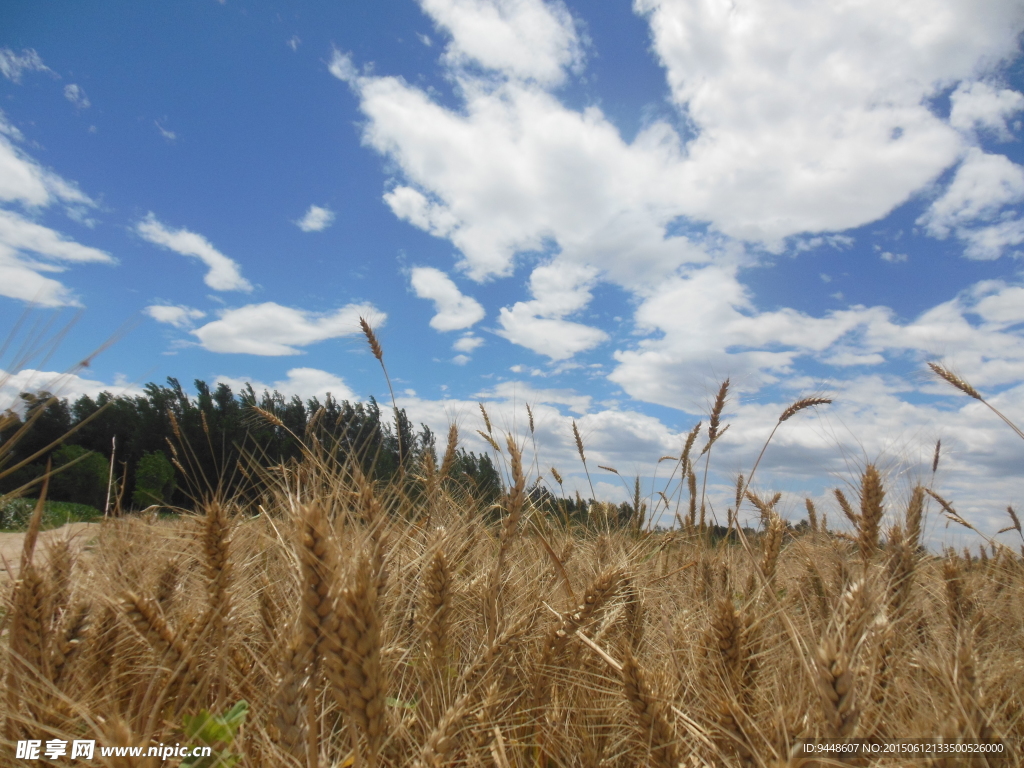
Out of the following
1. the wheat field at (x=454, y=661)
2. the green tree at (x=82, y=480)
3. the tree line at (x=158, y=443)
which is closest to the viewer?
the wheat field at (x=454, y=661)

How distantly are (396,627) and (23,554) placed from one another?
4.47ft

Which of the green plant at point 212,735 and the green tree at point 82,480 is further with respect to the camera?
the green tree at point 82,480

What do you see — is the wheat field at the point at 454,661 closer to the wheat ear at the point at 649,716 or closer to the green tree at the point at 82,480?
the wheat ear at the point at 649,716

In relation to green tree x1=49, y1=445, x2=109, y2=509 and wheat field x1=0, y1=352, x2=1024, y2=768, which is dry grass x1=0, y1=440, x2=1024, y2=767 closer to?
wheat field x1=0, y1=352, x2=1024, y2=768

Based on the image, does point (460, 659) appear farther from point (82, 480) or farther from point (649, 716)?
point (82, 480)

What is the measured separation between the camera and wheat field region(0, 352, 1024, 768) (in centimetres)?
130

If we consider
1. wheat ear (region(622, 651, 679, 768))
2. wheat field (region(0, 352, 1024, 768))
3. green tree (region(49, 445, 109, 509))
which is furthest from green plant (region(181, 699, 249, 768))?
green tree (region(49, 445, 109, 509))

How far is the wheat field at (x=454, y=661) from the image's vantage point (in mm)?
1301

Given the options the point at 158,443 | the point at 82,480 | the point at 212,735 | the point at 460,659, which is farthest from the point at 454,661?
the point at 158,443

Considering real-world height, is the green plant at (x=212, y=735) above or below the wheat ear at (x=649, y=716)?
below

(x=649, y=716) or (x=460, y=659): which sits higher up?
(x=649, y=716)

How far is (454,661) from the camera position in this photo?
2197 mm

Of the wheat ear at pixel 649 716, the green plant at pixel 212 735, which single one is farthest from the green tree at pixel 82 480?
the wheat ear at pixel 649 716

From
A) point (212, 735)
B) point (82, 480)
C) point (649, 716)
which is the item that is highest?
point (649, 716)
